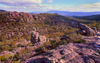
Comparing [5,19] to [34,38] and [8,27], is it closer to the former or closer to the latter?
[8,27]

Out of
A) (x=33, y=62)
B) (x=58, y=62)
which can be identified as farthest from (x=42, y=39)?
(x=58, y=62)

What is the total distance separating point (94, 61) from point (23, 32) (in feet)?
139

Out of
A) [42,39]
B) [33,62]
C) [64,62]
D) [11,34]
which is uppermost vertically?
[64,62]

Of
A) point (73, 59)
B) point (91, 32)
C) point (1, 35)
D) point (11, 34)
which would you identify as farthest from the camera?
point (11, 34)

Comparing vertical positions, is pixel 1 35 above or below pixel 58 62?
below

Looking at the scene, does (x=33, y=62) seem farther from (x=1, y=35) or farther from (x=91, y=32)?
(x=1, y=35)

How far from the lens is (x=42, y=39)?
16938 millimetres

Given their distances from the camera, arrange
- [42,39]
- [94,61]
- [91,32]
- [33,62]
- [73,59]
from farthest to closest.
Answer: [42,39] < [91,32] < [33,62] < [73,59] < [94,61]

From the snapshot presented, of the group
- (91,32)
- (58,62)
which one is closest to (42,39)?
(91,32)

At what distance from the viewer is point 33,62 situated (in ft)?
15.1

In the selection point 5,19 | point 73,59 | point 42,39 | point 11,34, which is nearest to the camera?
point 73,59

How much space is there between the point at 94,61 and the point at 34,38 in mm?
15394

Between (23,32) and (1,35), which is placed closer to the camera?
(1,35)

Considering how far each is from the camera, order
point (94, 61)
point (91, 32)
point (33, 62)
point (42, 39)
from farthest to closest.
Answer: point (42, 39) → point (91, 32) → point (33, 62) → point (94, 61)
